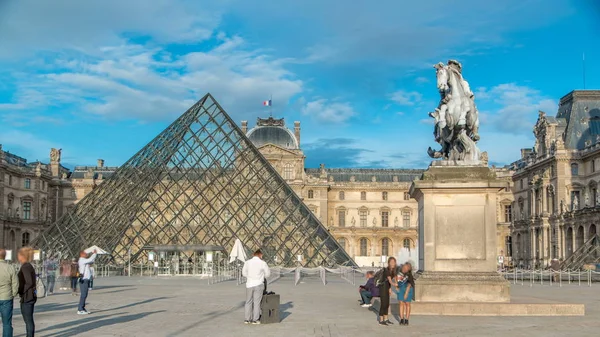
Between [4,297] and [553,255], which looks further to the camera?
[553,255]

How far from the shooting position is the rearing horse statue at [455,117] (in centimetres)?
1175

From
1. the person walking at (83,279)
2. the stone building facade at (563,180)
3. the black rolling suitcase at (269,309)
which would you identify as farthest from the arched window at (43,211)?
the black rolling suitcase at (269,309)

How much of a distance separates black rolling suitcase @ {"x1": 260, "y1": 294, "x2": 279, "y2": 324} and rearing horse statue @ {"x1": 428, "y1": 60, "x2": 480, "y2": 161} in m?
3.56

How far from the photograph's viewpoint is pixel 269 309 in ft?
36.3

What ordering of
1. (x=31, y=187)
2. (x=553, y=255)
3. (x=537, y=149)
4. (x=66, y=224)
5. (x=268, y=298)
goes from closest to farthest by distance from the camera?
(x=268, y=298), (x=66, y=224), (x=553, y=255), (x=537, y=149), (x=31, y=187)

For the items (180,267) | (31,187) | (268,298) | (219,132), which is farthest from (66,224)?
(31,187)

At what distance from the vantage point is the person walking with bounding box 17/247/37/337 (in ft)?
28.7

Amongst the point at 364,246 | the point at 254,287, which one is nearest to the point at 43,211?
the point at 364,246

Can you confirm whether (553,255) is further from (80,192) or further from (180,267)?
(80,192)

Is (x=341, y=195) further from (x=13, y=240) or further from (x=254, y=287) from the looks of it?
(x=254, y=287)

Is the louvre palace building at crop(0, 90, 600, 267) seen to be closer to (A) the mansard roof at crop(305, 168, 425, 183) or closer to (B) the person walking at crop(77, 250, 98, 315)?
(A) the mansard roof at crop(305, 168, 425, 183)

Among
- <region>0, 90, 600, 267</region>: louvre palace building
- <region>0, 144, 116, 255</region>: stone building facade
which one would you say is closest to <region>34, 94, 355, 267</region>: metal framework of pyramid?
<region>0, 90, 600, 267</region>: louvre palace building

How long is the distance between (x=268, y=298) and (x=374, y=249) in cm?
6599

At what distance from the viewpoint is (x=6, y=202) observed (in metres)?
61.6
